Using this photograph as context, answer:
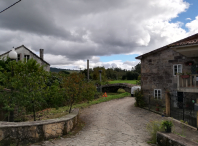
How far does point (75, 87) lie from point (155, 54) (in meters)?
8.27

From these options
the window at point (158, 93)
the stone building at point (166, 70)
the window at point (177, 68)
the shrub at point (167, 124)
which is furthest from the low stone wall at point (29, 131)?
the window at point (177, 68)

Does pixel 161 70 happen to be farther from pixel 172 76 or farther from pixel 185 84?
pixel 185 84

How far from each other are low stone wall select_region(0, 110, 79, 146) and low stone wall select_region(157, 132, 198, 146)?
3.97m

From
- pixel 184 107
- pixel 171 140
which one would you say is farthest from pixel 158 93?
pixel 171 140

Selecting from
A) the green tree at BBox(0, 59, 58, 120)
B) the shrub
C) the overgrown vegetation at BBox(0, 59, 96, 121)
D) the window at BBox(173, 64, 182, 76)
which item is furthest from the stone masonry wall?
the green tree at BBox(0, 59, 58, 120)

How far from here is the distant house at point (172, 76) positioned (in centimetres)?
1179

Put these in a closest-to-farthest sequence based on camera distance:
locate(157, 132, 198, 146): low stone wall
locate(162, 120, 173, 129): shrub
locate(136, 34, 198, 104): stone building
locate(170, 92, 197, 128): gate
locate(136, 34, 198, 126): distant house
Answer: locate(157, 132, 198, 146): low stone wall, locate(162, 120, 173, 129): shrub, locate(170, 92, 197, 128): gate, locate(136, 34, 198, 126): distant house, locate(136, 34, 198, 104): stone building

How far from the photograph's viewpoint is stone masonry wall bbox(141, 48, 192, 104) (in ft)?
44.1

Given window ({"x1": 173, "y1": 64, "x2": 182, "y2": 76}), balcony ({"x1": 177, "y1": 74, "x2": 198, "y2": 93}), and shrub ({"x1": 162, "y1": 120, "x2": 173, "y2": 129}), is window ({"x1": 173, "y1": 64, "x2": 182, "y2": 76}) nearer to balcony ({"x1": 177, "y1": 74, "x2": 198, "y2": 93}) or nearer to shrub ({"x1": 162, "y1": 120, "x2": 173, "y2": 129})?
balcony ({"x1": 177, "y1": 74, "x2": 198, "y2": 93})

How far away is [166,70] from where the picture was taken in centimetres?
1395

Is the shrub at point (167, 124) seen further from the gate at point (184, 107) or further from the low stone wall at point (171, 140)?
the gate at point (184, 107)

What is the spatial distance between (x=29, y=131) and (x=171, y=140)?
5053mm

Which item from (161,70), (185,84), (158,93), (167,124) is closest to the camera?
(167,124)

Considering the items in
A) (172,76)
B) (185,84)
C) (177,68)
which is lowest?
(185,84)
